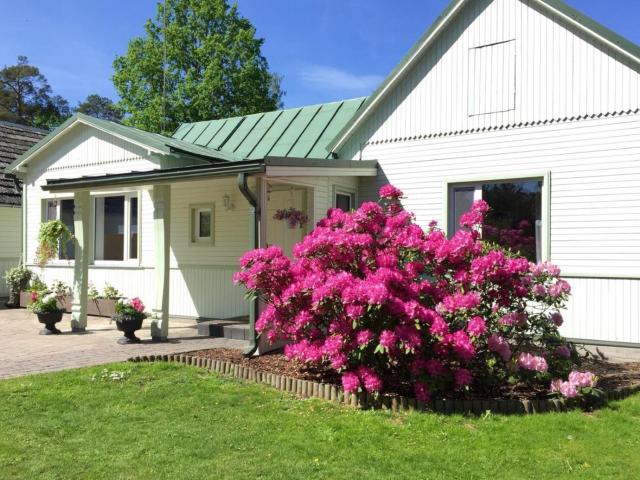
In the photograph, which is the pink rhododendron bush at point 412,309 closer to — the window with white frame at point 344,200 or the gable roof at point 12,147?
the window with white frame at point 344,200

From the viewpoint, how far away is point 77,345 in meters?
9.26

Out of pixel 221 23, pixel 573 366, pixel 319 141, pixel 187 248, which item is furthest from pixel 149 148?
pixel 221 23

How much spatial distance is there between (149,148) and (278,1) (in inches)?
276

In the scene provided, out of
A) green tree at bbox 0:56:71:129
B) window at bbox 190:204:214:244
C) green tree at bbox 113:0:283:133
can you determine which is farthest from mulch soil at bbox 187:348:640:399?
green tree at bbox 0:56:71:129

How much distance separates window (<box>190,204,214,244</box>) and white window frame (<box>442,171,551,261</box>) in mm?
5067

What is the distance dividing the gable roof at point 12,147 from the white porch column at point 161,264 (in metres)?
8.33

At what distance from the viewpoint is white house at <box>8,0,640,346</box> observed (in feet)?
29.0

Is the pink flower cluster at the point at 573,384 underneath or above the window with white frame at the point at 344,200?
underneath

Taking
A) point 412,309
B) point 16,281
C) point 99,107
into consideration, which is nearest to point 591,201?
point 412,309

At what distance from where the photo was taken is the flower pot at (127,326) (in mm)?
9320

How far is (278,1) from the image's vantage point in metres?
16.4

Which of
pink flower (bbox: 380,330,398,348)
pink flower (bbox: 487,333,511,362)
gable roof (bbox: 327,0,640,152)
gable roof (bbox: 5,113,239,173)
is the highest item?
gable roof (bbox: 327,0,640,152)

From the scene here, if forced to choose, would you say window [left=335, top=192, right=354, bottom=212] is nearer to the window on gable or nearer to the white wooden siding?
the white wooden siding

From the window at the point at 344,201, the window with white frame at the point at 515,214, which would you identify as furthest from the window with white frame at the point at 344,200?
the window with white frame at the point at 515,214
